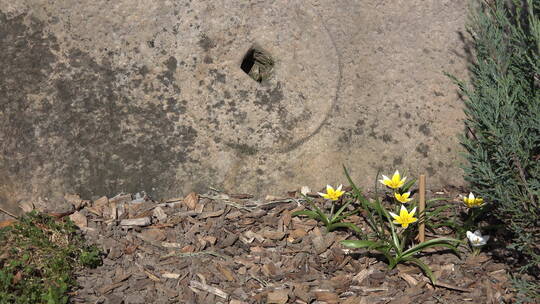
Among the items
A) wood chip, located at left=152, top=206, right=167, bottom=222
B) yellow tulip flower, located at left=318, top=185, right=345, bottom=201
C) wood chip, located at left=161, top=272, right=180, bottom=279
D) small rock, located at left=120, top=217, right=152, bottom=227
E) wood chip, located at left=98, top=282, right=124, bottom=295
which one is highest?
yellow tulip flower, located at left=318, top=185, right=345, bottom=201

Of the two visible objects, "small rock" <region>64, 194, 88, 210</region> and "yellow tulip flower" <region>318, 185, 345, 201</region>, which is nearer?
"yellow tulip flower" <region>318, 185, 345, 201</region>

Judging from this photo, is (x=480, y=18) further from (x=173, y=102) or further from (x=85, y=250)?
(x=85, y=250)

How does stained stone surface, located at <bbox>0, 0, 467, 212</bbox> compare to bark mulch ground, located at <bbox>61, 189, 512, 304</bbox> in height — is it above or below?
above

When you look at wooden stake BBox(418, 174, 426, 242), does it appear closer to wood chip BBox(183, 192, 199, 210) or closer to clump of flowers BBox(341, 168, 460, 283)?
clump of flowers BBox(341, 168, 460, 283)

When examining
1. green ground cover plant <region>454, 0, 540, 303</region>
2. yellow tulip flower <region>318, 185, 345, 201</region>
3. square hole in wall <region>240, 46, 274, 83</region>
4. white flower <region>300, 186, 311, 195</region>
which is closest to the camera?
green ground cover plant <region>454, 0, 540, 303</region>

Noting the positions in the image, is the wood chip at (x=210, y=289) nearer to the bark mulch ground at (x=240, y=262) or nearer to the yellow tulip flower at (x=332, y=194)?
the bark mulch ground at (x=240, y=262)

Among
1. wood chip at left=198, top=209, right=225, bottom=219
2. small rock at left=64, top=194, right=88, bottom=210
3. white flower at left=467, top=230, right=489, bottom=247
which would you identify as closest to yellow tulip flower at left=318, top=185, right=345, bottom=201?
wood chip at left=198, top=209, right=225, bottom=219
